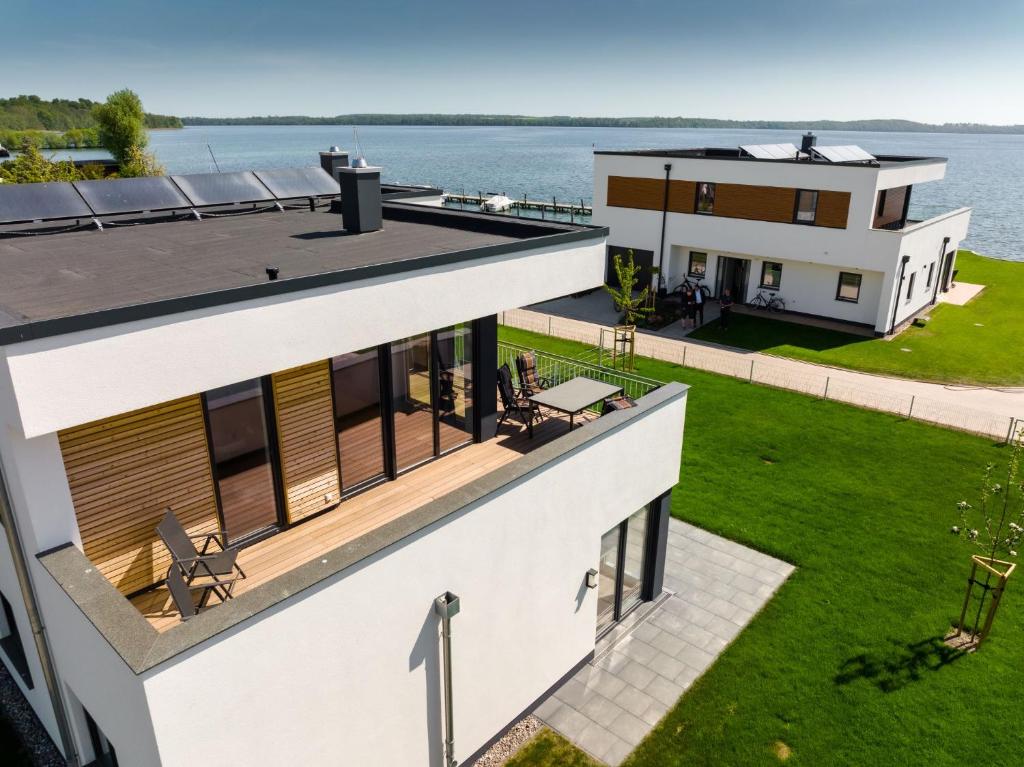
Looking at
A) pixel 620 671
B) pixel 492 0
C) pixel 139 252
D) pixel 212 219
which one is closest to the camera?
pixel 139 252

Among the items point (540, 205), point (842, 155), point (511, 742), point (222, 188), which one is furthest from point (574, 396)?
point (540, 205)

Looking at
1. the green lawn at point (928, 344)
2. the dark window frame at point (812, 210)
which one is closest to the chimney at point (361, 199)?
the green lawn at point (928, 344)

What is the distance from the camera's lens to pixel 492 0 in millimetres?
115500

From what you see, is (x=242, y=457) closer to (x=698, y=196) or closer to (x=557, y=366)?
(x=557, y=366)

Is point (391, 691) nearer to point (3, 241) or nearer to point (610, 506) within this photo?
point (610, 506)

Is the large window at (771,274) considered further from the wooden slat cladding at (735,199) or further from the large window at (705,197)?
the large window at (705,197)

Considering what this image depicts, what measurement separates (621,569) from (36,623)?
751 centimetres

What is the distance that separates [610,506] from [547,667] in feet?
7.57

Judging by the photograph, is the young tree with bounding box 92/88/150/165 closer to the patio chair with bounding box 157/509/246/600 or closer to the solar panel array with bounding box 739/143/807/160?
the solar panel array with bounding box 739/143/807/160

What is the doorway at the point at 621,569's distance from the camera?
10.2 m

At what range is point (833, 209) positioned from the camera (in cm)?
2533

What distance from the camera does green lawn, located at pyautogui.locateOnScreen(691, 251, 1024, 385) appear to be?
22578 mm

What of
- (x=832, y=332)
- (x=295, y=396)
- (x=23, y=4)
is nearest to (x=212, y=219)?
(x=295, y=396)

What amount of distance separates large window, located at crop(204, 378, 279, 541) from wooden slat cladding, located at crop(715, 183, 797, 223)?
2447 centimetres
